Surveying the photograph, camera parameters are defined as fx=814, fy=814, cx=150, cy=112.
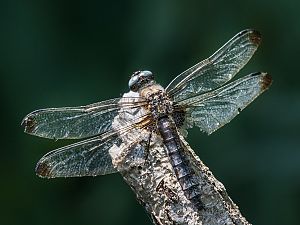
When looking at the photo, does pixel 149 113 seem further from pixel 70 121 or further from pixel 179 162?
pixel 179 162

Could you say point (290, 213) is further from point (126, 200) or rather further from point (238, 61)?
point (238, 61)

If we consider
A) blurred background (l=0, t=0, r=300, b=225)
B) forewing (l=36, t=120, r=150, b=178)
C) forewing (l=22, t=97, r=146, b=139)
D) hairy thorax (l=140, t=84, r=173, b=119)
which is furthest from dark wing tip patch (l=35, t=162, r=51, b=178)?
blurred background (l=0, t=0, r=300, b=225)

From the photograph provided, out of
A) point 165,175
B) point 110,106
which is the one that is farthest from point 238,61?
point 165,175

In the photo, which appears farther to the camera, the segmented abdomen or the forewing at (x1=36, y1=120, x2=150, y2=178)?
the forewing at (x1=36, y1=120, x2=150, y2=178)

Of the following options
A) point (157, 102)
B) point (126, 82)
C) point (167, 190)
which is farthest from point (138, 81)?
point (126, 82)

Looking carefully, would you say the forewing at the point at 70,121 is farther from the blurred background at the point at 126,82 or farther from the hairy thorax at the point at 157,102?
the blurred background at the point at 126,82

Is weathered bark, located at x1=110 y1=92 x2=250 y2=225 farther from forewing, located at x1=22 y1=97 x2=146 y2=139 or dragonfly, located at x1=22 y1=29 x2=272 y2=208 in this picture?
forewing, located at x1=22 y1=97 x2=146 y2=139

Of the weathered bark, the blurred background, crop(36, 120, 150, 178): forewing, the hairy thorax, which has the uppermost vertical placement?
the blurred background
